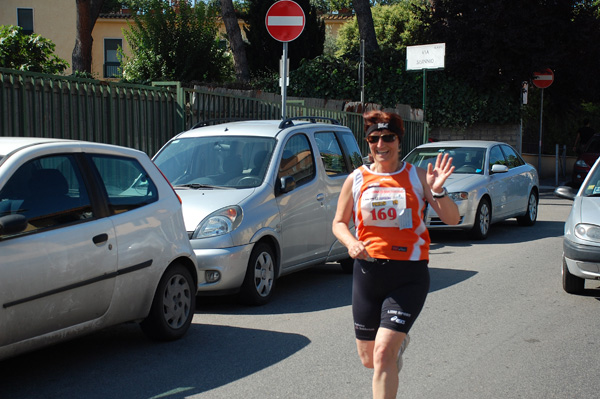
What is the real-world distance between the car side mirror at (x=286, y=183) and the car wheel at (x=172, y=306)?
1.84 meters

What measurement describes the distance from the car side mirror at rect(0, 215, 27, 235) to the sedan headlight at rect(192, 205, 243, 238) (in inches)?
107

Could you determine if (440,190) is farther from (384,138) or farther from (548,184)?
(548,184)

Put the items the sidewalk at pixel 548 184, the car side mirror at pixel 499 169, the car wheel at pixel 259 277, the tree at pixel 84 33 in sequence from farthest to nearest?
the tree at pixel 84 33 → the sidewalk at pixel 548 184 → the car side mirror at pixel 499 169 → the car wheel at pixel 259 277

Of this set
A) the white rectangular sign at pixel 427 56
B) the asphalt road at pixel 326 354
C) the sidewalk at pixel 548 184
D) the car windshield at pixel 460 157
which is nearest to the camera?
the asphalt road at pixel 326 354

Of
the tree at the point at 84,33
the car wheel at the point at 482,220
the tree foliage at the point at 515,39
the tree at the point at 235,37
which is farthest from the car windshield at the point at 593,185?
the tree at the point at 84,33

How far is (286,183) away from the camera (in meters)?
8.29

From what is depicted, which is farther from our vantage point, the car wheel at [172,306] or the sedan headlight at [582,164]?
the sedan headlight at [582,164]

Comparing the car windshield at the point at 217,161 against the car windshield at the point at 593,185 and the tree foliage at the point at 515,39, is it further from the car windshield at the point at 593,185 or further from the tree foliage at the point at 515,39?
the tree foliage at the point at 515,39

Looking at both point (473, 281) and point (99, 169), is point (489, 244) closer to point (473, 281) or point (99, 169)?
point (473, 281)

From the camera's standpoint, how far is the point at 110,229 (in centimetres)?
580

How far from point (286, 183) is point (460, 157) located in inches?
275

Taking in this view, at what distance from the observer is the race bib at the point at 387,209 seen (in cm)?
443

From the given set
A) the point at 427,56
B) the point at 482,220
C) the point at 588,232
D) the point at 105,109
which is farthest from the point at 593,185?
the point at 427,56

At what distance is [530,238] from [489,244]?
109cm
